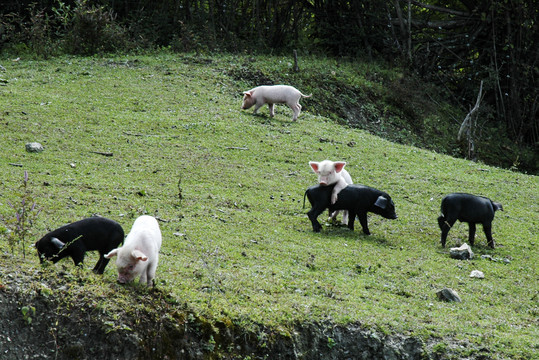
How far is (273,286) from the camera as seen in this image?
689 centimetres

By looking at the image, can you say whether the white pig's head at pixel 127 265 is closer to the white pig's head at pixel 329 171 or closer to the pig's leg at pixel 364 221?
the white pig's head at pixel 329 171

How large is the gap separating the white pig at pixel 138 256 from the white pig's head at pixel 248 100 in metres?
10.2

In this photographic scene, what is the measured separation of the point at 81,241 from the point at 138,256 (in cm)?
90

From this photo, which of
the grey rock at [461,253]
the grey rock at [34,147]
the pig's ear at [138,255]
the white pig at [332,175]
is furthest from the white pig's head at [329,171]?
the grey rock at [34,147]

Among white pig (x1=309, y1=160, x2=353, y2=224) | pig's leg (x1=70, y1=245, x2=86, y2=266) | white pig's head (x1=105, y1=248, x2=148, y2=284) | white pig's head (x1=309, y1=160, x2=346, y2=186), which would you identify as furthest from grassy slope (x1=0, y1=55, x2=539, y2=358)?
white pig's head (x1=309, y1=160, x2=346, y2=186)

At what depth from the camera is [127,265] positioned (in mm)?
5648

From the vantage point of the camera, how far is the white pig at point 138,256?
5.62 metres

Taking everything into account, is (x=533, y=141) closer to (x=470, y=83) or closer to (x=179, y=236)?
(x=470, y=83)

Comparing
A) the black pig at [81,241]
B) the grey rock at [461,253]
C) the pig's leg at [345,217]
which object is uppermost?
the black pig at [81,241]

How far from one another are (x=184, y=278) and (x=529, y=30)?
1926 centimetres

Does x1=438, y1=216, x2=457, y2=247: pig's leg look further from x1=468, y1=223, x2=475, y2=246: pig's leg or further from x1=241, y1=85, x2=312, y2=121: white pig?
x1=241, y1=85, x2=312, y2=121: white pig

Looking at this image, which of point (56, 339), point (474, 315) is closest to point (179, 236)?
point (56, 339)

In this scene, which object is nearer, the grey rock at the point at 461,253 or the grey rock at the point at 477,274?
the grey rock at the point at 477,274

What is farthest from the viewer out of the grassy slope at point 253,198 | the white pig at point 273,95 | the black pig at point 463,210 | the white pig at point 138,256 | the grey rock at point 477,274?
the white pig at point 273,95
